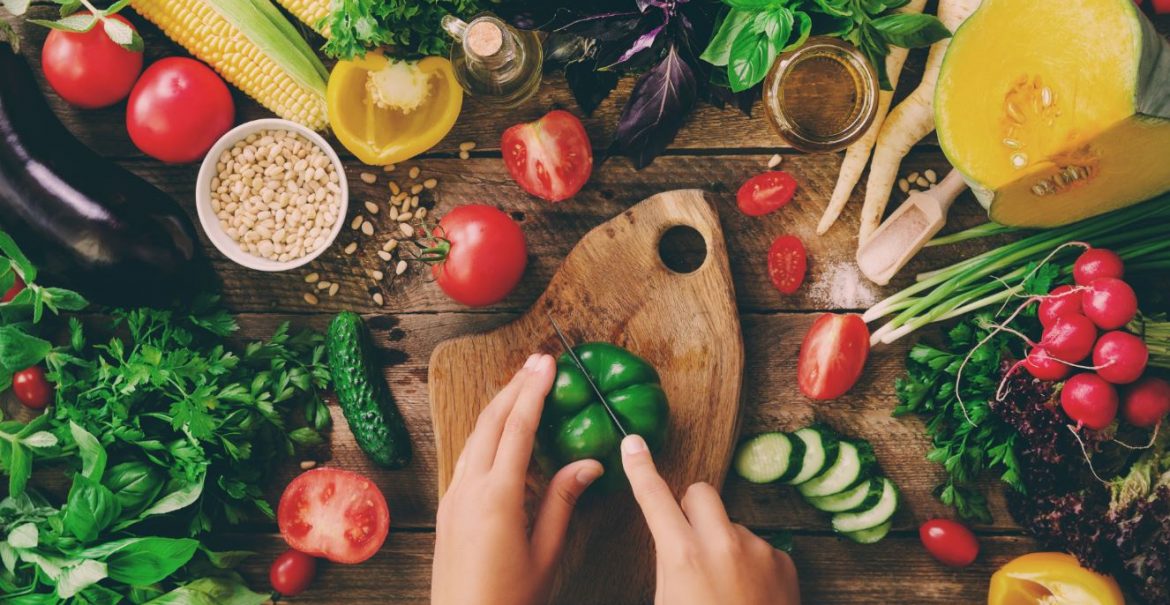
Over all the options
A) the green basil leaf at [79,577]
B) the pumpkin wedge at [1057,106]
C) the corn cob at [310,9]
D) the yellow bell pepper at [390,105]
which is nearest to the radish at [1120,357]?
the pumpkin wedge at [1057,106]

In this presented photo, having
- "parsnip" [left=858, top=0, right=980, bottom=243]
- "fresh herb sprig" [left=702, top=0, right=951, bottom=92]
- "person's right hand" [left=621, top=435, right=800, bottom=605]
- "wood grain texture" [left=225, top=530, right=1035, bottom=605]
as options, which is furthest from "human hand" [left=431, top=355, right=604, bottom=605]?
"parsnip" [left=858, top=0, right=980, bottom=243]

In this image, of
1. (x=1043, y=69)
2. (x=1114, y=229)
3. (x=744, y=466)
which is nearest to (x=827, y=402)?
A: (x=744, y=466)

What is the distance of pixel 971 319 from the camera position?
1901 millimetres

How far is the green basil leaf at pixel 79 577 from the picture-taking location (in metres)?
1.66

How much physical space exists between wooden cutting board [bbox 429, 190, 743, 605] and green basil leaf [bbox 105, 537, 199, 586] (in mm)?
579

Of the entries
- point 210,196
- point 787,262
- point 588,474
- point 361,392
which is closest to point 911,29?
point 787,262

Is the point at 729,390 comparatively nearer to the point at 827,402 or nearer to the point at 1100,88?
the point at 827,402

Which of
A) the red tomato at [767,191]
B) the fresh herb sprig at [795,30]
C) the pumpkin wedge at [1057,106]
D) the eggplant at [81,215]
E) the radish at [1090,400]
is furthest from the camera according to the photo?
the red tomato at [767,191]

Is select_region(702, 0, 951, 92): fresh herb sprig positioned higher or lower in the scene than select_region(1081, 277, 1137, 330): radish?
higher

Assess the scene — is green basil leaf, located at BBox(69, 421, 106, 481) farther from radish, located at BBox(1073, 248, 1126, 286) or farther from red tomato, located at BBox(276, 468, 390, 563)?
radish, located at BBox(1073, 248, 1126, 286)

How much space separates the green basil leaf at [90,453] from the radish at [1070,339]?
2031mm

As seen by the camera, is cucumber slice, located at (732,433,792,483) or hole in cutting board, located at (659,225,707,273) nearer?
cucumber slice, located at (732,433,792,483)

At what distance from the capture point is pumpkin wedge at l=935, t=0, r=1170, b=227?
4.59 feet

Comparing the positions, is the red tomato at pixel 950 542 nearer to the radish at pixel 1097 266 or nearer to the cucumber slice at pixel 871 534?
the cucumber slice at pixel 871 534
